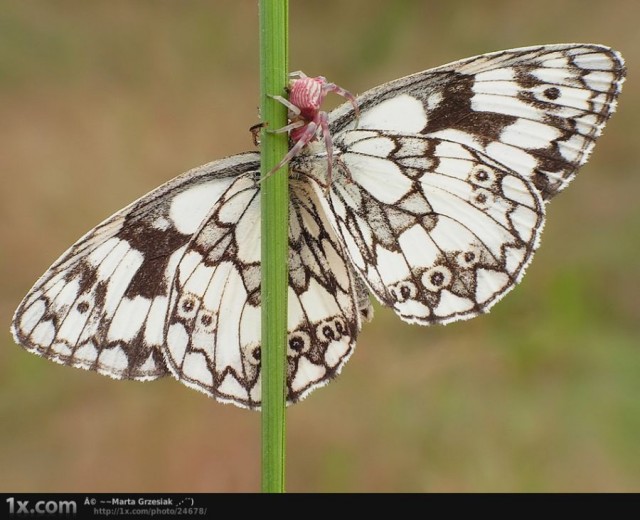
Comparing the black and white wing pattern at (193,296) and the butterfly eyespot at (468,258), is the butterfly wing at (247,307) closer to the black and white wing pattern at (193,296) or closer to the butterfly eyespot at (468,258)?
the black and white wing pattern at (193,296)

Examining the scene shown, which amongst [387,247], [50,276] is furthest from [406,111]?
[50,276]

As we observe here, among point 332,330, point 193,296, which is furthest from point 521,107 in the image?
point 193,296

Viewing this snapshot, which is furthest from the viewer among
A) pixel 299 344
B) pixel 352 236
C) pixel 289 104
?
pixel 299 344

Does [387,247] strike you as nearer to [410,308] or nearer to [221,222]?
[410,308]

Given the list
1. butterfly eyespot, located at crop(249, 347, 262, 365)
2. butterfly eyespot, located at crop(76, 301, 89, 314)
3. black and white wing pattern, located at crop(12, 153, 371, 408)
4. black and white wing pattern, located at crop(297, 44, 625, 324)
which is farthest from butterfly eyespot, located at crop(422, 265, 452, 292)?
butterfly eyespot, located at crop(76, 301, 89, 314)

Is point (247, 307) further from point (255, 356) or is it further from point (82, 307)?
point (82, 307)
